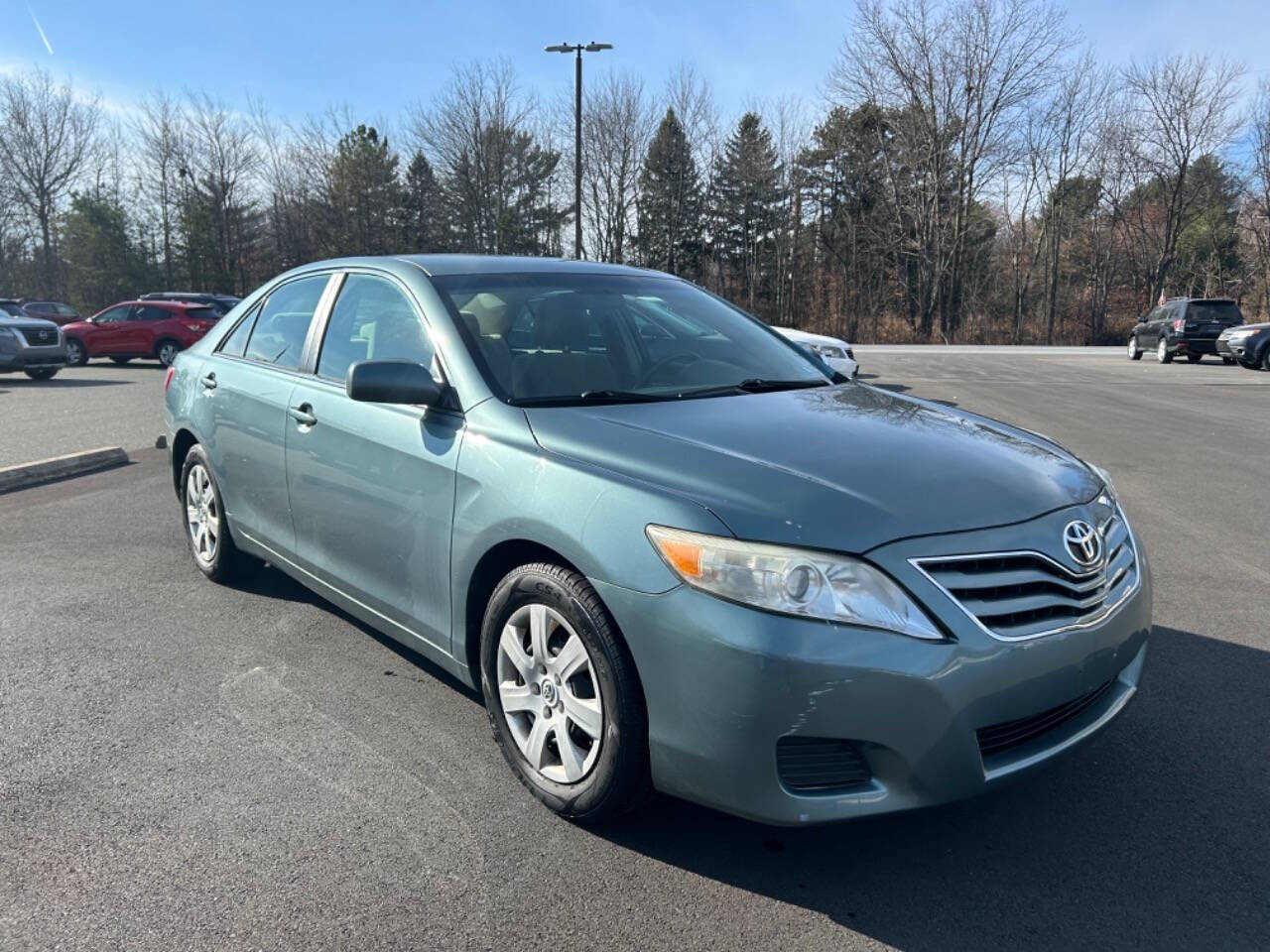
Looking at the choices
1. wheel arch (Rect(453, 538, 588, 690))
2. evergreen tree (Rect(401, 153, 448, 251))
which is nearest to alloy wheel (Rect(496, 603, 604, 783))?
wheel arch (Rect(453, 538, 588, 690))

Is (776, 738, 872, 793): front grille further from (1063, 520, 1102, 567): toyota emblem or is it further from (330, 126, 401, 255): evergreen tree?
(330, 126, 401, 255): evergreen tree

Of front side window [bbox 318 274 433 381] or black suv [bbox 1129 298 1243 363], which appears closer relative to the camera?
front side window [bbox 318 274 433 381]

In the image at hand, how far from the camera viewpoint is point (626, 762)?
2502mm

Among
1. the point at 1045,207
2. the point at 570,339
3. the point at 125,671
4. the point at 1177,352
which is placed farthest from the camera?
the point at 1045,207

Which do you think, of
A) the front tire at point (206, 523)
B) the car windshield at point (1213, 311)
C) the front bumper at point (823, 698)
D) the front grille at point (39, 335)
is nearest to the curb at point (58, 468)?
the front tire at point (206, 523)

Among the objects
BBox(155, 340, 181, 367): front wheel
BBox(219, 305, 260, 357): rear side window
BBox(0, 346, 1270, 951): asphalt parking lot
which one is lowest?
BBox(0, 346, 1270, 951): asphalt parking lot

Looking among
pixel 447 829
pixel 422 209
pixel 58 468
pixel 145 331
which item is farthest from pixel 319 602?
pixel 422 209

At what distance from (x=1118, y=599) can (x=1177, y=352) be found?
2652 centimetres

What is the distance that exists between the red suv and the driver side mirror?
69.5 ft

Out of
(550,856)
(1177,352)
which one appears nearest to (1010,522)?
(550,856)

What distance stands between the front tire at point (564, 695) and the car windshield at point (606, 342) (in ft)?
2.40

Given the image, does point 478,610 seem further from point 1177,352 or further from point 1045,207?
point 1045,207

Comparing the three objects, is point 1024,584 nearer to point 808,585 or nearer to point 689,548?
point 808,585

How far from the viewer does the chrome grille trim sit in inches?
90.3
